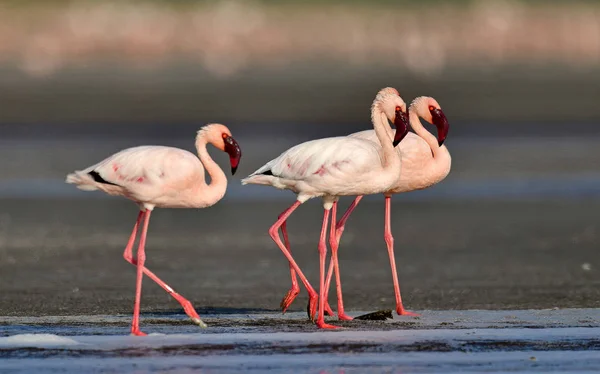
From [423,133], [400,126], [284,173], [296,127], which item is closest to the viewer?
[400,126]

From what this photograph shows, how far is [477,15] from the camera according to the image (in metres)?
54.0

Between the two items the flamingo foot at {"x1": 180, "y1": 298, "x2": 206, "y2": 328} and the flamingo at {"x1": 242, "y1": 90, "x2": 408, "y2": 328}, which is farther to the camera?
the flamingo at {"x1": 242, "y1": 90, "x2": 408, "y2": 328}

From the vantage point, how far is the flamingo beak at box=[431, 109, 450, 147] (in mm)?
11520

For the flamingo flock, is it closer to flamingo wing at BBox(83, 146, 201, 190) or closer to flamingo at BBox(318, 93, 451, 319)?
flamingo wing at BBox(83, 146, 201, 190)

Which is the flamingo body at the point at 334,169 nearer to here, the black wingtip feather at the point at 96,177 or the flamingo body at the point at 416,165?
the flamingo body at the point at 416,165

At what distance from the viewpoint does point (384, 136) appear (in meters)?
11.0

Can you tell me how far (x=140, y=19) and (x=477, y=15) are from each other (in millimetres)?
12081

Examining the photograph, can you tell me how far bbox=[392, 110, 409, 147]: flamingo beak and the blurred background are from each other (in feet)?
4.57

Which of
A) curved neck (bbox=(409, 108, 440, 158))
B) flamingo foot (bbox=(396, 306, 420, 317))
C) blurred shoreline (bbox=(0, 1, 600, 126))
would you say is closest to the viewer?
flamingo foot (bbox=(396, 306, 420, 317))

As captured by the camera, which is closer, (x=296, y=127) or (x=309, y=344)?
(x=309, y=344)

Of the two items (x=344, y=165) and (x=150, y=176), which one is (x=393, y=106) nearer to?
(x=344, y=165)

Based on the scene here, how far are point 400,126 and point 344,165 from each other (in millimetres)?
499

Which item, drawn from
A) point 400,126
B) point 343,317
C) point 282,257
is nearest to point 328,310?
point 343,317

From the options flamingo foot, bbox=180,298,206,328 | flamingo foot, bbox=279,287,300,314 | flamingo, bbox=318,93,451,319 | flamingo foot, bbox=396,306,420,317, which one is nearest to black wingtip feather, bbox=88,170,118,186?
flamingo foot, bbox=180,298,206,328
